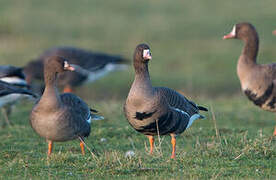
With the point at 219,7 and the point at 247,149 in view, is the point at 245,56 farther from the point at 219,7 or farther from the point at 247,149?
the point at 219,7

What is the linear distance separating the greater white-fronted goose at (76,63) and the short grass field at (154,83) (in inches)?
42.1

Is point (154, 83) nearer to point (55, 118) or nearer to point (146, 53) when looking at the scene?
point (146, 53)

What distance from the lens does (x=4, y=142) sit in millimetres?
9281

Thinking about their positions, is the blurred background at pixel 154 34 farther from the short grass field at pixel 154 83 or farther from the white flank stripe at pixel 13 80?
the white flank stripe at pixel 13 80

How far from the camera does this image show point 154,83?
18422 millimetres

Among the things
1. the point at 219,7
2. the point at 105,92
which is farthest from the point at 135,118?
the point at 219,7

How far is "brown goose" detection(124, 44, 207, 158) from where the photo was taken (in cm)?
771

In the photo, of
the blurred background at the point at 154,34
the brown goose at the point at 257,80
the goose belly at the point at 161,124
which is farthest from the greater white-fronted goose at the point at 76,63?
the goose belly at the point at 161,124

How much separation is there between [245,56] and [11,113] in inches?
208

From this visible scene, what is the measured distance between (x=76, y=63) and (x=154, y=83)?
13.0 ft

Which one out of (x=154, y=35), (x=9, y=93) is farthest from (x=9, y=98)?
(x=154, y=35)

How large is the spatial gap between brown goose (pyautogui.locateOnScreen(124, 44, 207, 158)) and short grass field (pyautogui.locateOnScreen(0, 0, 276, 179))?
1.43 feet

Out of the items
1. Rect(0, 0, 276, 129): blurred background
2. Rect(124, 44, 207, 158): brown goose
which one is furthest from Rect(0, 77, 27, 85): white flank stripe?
Rect(0, 0, 276, 129): blurred background

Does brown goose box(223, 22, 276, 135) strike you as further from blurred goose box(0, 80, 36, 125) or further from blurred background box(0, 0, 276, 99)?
blurred background box(0, 0, 276, 99)
